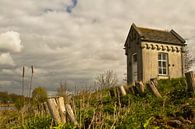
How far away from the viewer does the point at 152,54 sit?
27.6 metres

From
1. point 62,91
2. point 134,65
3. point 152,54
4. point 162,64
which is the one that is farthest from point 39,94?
point 162,64

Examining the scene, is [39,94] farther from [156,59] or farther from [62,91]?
[156,59]

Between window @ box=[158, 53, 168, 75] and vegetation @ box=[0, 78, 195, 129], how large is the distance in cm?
1530

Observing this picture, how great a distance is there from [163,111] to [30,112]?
4.41 meters

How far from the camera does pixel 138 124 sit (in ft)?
23.7

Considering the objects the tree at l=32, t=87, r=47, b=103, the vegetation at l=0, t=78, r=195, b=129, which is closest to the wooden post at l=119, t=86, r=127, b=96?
the vegetation at l=0, t=78, r=195, b=129

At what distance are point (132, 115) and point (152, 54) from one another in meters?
19.5

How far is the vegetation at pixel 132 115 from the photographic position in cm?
711

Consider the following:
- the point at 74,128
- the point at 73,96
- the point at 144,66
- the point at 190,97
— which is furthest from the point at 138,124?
the point at 144,66

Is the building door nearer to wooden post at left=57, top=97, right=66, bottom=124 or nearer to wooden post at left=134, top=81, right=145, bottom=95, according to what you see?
wooden post at left=134, top=81, right=145, bottom=95

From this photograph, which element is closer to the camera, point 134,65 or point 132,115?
point 132,115

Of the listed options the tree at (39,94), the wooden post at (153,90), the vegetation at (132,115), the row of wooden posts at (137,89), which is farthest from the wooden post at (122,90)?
the tree at (39,94)

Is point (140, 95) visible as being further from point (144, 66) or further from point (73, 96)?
point (144, 66)

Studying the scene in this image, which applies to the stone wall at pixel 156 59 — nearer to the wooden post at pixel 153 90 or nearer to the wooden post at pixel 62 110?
the wooden post at pixel 153 90
